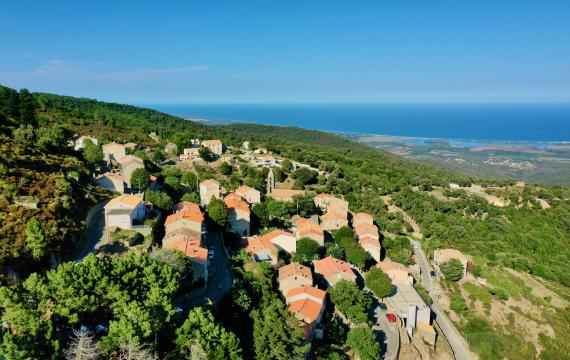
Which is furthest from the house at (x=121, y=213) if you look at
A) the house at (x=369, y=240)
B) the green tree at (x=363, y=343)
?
the house at (x=369, y=240)

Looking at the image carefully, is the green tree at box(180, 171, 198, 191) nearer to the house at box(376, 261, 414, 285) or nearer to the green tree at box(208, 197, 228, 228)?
the green tree at box(208, 197, 228, 228)

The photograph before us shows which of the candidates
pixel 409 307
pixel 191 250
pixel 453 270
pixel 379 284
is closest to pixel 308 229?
pixel 379 284

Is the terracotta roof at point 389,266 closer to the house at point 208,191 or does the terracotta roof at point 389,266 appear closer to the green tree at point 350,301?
the green tree at point 350,301

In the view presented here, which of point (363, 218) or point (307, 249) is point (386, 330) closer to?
point (307, 249)

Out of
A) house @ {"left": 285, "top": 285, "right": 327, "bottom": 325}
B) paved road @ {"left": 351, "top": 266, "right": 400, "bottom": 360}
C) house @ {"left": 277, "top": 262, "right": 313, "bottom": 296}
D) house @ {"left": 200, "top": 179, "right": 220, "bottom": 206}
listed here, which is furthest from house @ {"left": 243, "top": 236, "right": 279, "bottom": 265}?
house @ {"left": 200, "top": 179, "right": 220, "bottom": 206}

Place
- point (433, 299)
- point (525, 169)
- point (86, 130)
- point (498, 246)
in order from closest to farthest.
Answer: point (433, 299), point (498, 246), point (86, 130), point (525, 169)

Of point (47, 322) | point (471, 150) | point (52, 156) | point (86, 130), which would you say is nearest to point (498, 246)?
point (47, 322)

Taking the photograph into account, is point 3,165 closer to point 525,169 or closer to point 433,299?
point 433,299

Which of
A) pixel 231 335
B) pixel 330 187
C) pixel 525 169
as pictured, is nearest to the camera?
pixel 231 335
